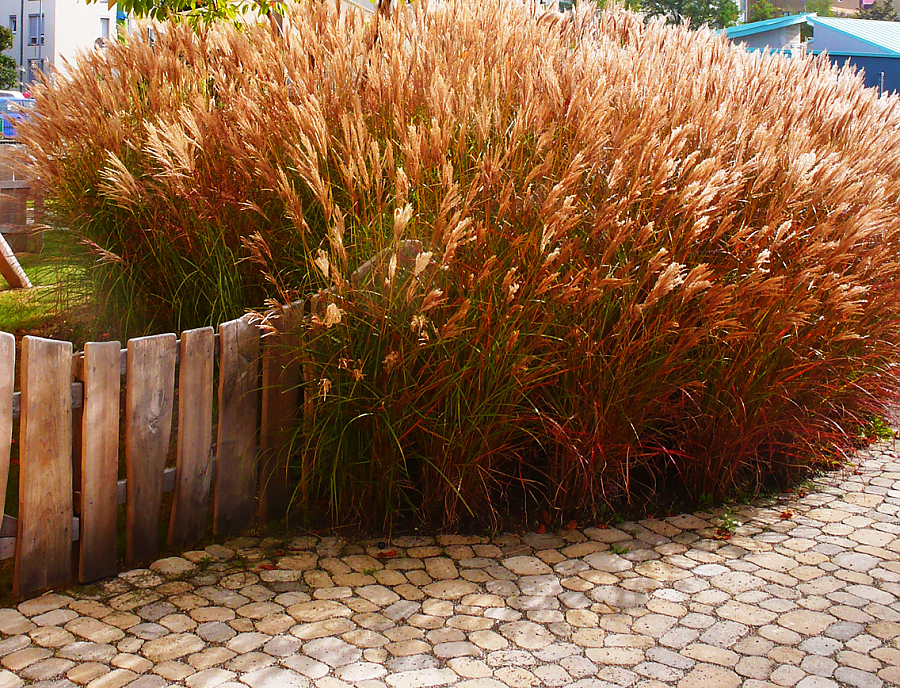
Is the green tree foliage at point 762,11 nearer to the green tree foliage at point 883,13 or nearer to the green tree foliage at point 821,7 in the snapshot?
the green tree foliage at point 821,7

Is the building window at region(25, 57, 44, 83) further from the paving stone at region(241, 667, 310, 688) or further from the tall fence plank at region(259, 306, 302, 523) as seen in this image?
A: the paving stone at region(241, 667, 310, 688)

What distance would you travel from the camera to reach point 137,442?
340 cm

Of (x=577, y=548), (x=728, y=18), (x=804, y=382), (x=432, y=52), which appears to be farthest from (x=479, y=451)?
(x=728, y=18)

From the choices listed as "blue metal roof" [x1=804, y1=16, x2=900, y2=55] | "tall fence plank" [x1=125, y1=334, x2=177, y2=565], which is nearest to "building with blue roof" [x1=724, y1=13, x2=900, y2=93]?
"blue metal roof" [x1=804, y1=16, x2=900, y2=55]

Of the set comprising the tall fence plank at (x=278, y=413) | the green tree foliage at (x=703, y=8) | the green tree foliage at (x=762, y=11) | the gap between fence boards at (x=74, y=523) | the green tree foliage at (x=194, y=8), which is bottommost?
the gap between fence boards at (x=74, y=523)

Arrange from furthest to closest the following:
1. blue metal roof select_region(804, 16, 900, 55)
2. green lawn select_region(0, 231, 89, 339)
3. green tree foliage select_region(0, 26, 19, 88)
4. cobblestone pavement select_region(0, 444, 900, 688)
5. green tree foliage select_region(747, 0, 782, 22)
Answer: green tree foliage select_region(747, 0, 782, 22) → green tree foliage select_region(0, 26, 19, 88) → blue metal roof select_region(804, 16, 900, 55) → green lawn select_region(0, 231, 89, 339) → cobblestone pavement select_region(0, 444, 900, 688)

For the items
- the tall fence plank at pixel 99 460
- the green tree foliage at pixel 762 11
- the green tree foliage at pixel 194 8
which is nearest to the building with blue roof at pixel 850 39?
the green tree foliage at pixel 194 8

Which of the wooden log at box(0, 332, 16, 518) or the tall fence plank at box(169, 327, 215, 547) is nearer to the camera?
the wooden log at box(0, 332, 16, 518)

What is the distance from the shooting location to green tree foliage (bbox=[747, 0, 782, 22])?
83.2 meters

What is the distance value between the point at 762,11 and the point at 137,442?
302 ft

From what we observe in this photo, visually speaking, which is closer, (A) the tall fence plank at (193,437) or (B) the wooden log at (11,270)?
(A) the tall fence plank at (193,437)

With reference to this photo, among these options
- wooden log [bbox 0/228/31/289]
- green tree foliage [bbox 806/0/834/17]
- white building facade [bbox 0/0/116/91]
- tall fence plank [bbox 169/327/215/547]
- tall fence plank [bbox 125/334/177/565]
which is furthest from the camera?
green tree foliage [bbox 806/0/834/17]

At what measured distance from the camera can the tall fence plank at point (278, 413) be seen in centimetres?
370

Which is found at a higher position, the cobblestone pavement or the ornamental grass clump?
the ornamental grass clump
